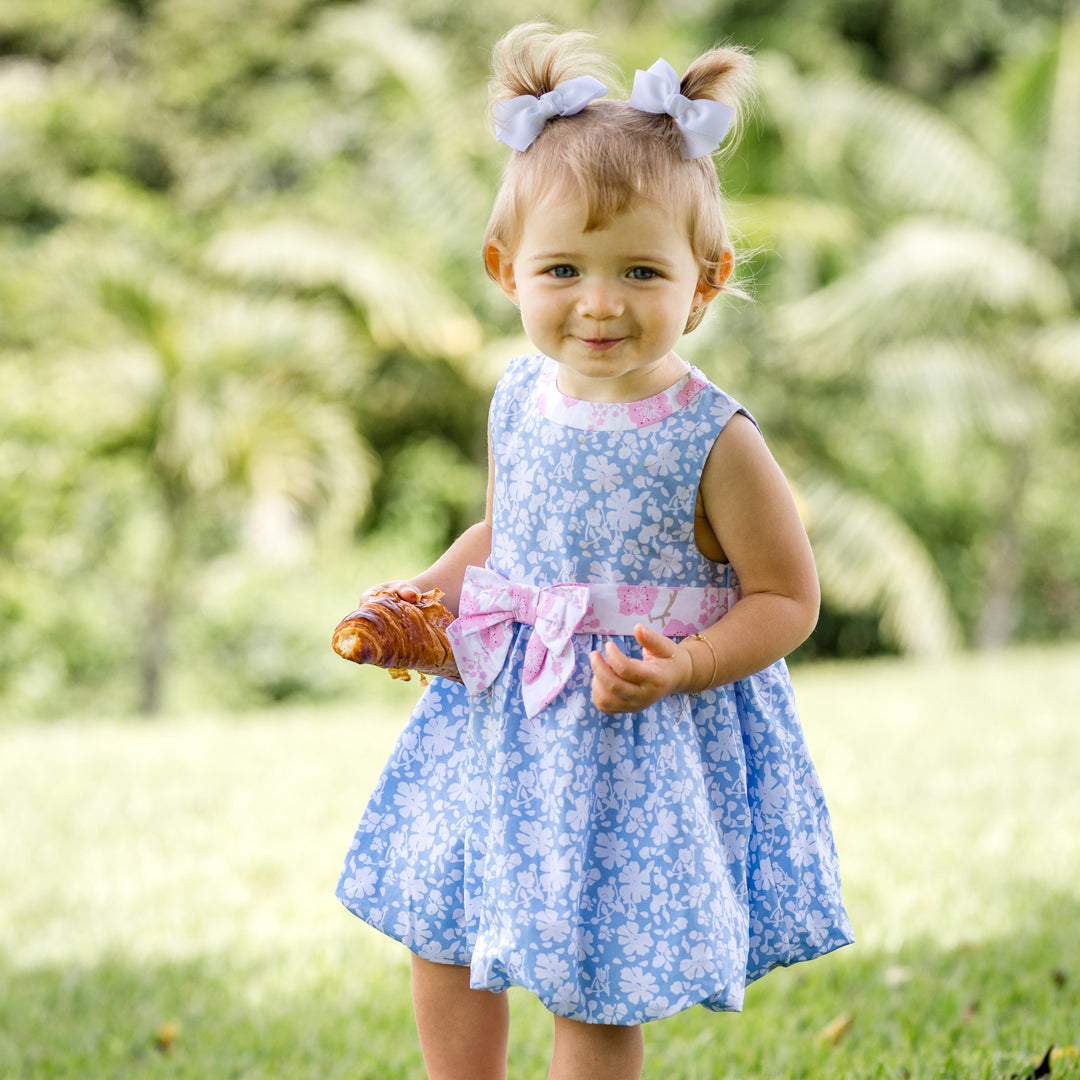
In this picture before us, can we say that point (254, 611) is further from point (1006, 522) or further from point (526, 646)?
point (526, 646)

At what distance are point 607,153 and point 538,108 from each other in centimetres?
17

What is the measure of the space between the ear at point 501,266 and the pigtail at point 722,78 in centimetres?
35

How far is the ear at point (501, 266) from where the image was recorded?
197 centimetres

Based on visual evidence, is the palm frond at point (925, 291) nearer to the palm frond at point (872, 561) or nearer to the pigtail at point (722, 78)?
the palm frond at point (872, 561)

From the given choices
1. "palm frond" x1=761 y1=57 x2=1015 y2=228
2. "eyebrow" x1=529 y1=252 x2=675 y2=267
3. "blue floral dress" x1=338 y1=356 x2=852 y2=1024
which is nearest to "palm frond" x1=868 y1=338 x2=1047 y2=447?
"palm frond" x1=761 y1=57 x2=1015 y2=228

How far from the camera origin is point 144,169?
44.7 feet

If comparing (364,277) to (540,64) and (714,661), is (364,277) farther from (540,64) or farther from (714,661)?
(714,661)

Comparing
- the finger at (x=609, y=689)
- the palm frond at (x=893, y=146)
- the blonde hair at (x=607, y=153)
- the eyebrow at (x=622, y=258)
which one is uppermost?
the palm frond at (x=893, y=146)

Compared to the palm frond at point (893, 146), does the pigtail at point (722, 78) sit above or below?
below

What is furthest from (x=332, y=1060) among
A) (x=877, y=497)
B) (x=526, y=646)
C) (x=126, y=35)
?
(x=126, y=35)

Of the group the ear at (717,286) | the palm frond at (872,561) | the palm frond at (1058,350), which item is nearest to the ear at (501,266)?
the ear at (717,286)

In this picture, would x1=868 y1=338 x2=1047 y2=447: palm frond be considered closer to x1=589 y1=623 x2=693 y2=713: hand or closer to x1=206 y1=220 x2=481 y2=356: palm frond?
x1=206 y1=220 x2=481 y2=356: palm frond

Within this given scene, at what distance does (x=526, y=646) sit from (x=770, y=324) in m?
9.64

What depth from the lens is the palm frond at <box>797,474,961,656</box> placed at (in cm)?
1083
